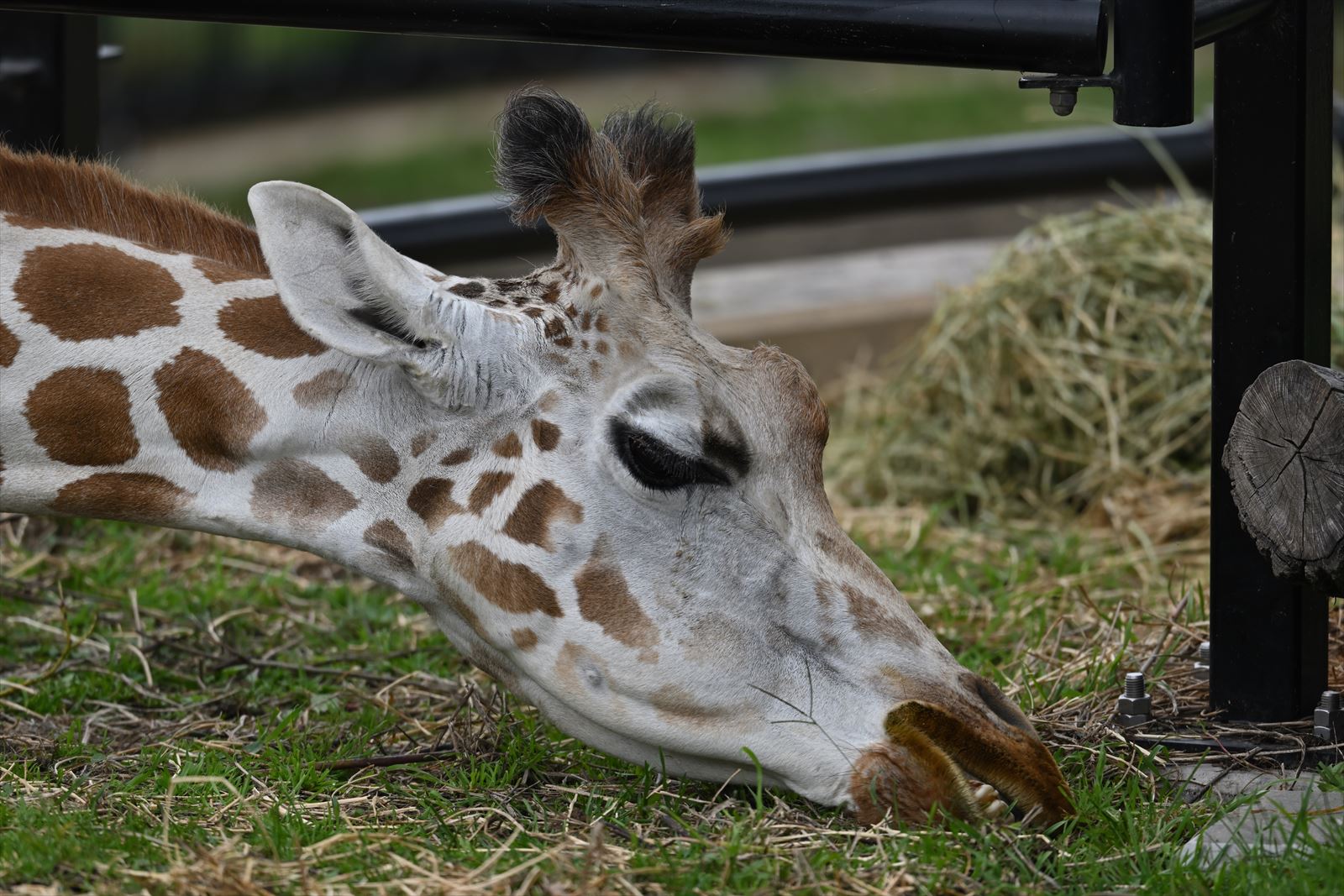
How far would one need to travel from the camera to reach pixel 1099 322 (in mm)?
5254

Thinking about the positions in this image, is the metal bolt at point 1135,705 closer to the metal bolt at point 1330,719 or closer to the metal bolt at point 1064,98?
the metal bolt at point 1330,719

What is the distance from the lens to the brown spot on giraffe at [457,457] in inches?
106

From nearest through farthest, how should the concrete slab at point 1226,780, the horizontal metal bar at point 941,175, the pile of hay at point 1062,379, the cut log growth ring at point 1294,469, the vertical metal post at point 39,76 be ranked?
the cut log growth ring at point 1294,469, the concrete slab at point 1226,780, the vertical metal post at point 39,76, the pile of hay at point 1062,379, the horizontal metal bar at point 941,175

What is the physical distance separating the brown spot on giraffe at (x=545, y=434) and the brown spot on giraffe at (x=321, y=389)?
35 cm

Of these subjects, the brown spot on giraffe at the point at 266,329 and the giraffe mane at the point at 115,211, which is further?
the giraffe mane at the point at 115,211

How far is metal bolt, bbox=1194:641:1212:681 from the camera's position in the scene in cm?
318

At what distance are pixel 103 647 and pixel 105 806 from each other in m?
1.10

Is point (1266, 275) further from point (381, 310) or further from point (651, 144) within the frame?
point (381, 310)

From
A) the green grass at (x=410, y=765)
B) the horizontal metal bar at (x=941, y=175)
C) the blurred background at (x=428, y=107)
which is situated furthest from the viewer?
the blurred background at (x=428, y=107)

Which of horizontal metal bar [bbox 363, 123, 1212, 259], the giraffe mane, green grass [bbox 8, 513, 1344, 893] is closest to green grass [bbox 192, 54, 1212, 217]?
horizontal metal bar [bbox 363, 123, 1212, 259]

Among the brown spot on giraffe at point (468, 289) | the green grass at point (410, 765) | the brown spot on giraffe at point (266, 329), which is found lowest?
the green grass at point (410, 765)

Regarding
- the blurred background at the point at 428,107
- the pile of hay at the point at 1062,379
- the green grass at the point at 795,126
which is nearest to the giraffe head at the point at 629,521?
the pile of hay at the point at 1062,379

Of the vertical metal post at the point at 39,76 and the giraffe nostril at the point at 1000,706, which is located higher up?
the vertical metal post at the point at 39,76

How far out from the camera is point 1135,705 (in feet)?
9.82
